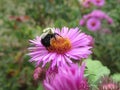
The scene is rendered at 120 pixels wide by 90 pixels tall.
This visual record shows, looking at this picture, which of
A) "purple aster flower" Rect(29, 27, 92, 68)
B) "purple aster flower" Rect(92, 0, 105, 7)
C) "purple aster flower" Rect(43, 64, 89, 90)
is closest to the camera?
"purple aster flower" Rect(43, 64, 89, 90)

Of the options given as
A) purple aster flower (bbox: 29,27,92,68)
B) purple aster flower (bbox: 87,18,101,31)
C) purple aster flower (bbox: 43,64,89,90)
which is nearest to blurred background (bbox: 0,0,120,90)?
purple aster flower (bbox: 87,18,101,31)

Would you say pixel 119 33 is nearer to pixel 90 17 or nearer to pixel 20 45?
pixel 90 17

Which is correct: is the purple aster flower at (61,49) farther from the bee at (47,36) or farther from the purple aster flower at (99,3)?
the purple aster flower at (99,3)

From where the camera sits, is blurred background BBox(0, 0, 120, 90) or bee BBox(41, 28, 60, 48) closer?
bee BBox(41, 28, 60, 48)

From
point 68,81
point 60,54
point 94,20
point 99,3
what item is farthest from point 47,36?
point 99,3

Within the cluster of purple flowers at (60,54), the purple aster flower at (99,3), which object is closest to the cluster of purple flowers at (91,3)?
the purple aster flower at (99,3)

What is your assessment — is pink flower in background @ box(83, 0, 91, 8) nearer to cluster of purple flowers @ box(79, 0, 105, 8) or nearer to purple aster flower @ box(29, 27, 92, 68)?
cluster of purple flowers @ box(79, 0, 105, 8)

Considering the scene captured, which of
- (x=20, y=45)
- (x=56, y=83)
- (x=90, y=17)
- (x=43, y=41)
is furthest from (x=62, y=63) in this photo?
(x=20, y=45)
